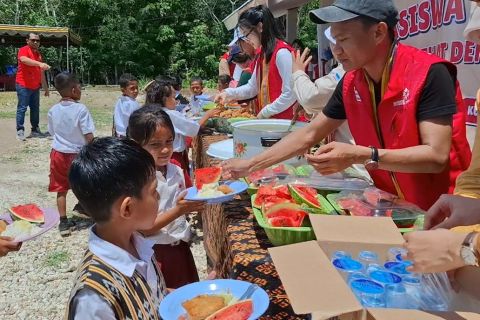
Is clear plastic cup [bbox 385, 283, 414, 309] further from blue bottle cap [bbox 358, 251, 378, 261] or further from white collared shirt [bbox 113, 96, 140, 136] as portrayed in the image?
white collared shirt [bbox 113, 96, 140, 136]

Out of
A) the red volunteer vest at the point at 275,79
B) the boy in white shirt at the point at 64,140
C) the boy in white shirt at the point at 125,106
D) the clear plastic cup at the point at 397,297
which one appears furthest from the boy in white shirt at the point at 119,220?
the boy in white shirt at the point at 125,106

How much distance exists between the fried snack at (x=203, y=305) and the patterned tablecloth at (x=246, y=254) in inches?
9.5

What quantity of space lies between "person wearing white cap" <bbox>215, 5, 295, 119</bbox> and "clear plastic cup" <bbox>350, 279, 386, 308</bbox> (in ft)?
8.22

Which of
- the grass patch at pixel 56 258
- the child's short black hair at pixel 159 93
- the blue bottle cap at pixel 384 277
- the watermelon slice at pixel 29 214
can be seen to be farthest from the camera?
the child's short black hair at pixel 159 93

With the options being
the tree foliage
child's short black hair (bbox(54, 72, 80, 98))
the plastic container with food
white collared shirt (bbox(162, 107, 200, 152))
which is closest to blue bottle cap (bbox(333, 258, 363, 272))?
the plastic container with food

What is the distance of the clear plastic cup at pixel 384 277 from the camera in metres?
1.17

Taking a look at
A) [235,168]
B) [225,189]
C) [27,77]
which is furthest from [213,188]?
[27,77]

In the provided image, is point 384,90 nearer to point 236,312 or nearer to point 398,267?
point 398,267

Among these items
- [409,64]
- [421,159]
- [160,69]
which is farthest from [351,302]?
[160,69]

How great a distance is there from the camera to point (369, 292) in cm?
113

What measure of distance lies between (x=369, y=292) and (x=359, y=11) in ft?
3.98

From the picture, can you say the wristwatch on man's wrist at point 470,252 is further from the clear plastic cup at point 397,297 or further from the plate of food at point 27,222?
the plate of food at point 27,222

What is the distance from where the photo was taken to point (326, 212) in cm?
179

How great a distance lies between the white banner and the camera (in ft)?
7.89
